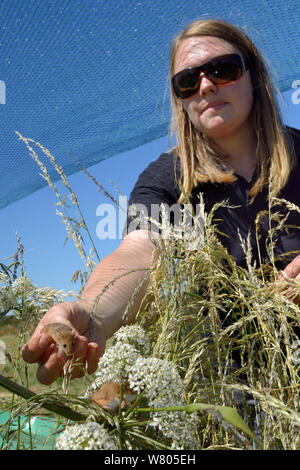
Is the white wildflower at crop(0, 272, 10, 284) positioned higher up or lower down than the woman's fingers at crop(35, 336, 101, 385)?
higher up

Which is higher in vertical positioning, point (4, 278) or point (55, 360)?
point (4, 278)

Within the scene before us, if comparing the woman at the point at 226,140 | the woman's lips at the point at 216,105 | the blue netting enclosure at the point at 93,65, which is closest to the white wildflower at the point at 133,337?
the woman at the point at 226,140

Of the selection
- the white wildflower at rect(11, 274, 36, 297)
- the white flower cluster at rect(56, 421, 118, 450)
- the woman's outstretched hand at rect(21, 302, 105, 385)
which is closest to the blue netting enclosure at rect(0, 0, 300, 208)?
the white wildflower at rect(11, 274, 36, 297)

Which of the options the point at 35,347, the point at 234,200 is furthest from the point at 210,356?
the point at 234,200

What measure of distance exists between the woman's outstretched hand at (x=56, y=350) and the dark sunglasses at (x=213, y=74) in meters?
1.10

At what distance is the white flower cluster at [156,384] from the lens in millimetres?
442

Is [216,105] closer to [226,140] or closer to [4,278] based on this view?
[226,140]

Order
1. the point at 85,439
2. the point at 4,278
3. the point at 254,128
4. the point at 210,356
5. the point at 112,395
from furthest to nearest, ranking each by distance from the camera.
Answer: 1. the point at 254,128
2. the point at 4,278
3. the point at 210,356
4. the point at 112,395
5. the point at 85,439

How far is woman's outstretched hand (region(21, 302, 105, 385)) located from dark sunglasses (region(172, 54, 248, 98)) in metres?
1.10

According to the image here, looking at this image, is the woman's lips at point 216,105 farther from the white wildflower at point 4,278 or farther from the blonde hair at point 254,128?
the white wildflower at point 4,278

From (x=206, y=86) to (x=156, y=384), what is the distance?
1.24 meters

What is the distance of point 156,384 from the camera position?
450mm

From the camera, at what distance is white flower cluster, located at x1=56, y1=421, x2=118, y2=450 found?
1.23 ft

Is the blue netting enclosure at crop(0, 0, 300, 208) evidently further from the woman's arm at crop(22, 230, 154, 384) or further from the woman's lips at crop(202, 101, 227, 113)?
the woman's arm at crop(22, 230, 154, 384)
